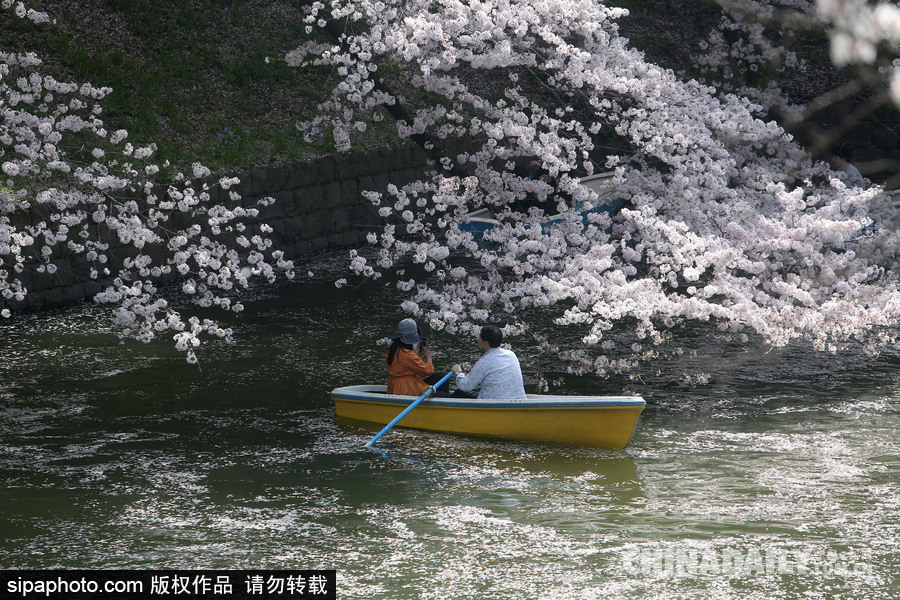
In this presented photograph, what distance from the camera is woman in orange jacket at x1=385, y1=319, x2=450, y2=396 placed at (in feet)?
34.0

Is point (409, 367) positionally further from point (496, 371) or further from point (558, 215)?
point (558, 215)

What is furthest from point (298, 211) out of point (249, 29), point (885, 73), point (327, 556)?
point (327, 556)

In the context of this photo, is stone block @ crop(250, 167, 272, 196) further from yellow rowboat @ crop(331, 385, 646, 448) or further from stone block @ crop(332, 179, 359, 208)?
Result: yellow rowboat @ crop(331, 385, 646, 448)

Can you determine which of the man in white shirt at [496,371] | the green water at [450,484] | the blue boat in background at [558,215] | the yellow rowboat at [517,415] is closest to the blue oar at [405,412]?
the yellow rowboat at [517,415]

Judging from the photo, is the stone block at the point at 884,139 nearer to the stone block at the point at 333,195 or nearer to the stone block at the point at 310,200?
the stone block at the point at 333,195

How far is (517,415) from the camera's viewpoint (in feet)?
31.9

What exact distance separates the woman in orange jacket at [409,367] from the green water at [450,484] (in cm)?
47

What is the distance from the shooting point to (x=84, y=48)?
61.3ft

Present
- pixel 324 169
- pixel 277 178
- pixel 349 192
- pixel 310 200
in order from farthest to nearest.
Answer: pixel 349 192, pixel 324 169, pixel 310 200, pixel 277 178

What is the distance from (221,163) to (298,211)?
160 centimetres

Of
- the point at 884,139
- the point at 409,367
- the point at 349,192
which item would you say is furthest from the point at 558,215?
the point at 884,139

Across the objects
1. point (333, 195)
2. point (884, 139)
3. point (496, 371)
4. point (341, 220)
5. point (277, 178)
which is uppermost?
point (884, 139)

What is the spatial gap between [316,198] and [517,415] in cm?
964

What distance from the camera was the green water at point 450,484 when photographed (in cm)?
719
